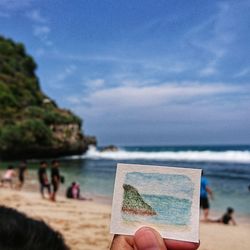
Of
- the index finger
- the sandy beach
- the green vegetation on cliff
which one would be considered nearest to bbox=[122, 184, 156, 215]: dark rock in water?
the index finger

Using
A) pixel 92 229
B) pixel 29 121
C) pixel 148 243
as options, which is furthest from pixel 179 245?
pixel 29 121

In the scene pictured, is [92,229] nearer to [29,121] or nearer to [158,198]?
[158,198]

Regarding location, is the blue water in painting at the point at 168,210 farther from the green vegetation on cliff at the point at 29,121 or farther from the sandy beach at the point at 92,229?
the green vegetation on cliff at the point at 29,121

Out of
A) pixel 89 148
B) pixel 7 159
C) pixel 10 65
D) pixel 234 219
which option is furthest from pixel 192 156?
pixel 234 219

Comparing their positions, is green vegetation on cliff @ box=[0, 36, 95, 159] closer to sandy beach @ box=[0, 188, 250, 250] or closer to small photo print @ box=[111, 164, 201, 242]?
sandy beach @ box=[0, 188, 250, 250]

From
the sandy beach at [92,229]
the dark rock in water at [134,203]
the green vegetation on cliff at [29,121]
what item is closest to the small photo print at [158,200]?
the dark rock in water at [134,203]
